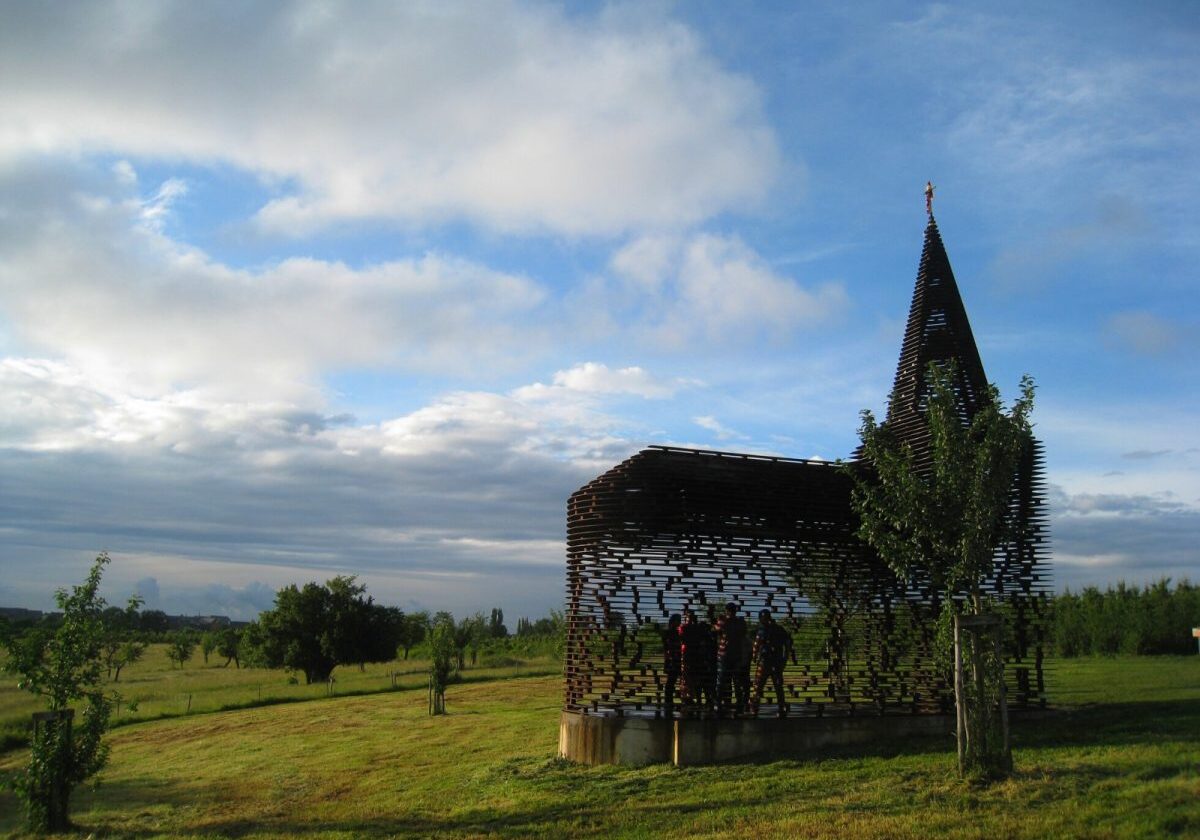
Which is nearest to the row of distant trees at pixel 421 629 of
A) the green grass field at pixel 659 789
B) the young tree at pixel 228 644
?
the green grass field at pixel 659 789

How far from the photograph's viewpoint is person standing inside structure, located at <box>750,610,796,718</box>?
13836 mm

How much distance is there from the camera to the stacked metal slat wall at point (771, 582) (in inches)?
552

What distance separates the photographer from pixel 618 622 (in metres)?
→ 13.9

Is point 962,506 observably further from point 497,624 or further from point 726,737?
point 497,624

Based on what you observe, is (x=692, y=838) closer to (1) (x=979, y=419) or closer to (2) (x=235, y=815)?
(1) (x=979, y=419)

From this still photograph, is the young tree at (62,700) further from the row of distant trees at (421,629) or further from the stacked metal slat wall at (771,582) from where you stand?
the row of distant trees at (421,629)

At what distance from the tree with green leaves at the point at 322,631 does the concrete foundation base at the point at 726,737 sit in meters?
36.7

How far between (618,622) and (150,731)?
20.1 m

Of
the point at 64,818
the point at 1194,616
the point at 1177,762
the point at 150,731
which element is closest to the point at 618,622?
the point at 1177,762

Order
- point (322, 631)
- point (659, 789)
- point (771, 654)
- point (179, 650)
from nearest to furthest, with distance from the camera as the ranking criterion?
point (659, 789) < point (771, 654) < point (322, 631) < point (179, 650)

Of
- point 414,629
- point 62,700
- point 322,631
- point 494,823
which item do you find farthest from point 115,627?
point 414,629

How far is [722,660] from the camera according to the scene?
1364 cm

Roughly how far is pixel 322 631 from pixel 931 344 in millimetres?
38501

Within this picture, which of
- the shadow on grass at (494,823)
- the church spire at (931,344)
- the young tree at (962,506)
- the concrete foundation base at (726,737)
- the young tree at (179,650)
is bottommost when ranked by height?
the young tree at (179,650)
